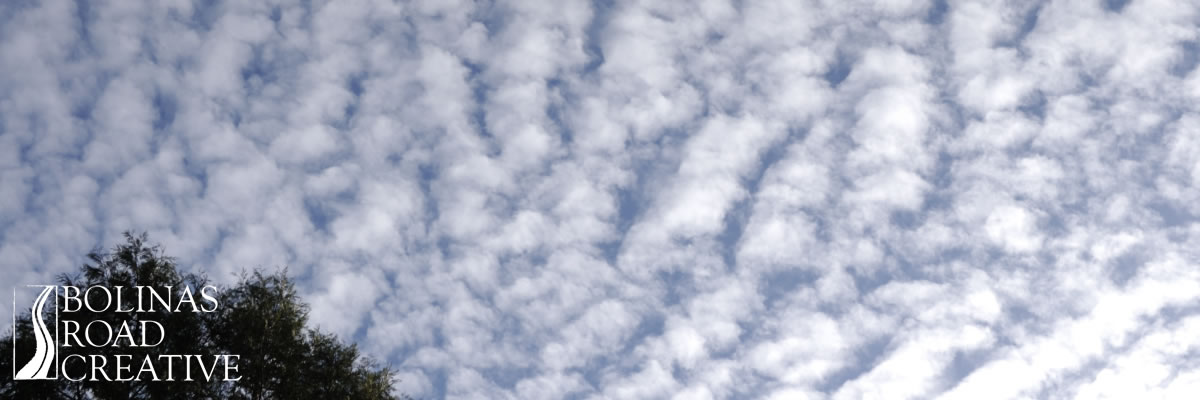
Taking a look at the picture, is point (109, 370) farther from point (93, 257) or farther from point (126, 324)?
point (93, 257)

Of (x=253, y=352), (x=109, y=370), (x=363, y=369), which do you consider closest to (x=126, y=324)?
(x=109, y=370)

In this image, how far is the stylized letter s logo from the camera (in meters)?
28.0

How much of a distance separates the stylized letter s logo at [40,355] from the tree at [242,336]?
438 mm

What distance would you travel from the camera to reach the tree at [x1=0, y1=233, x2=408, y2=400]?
97.9 feet

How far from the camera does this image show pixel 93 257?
30484 millimetres

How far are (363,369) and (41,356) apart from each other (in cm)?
878

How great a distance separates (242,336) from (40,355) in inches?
210

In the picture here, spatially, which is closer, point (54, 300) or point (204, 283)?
point (54, 300)

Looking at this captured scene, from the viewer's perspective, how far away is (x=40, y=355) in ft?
93.1

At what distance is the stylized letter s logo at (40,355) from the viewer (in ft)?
91.9

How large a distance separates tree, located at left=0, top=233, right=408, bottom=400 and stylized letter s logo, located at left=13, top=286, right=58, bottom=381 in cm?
44

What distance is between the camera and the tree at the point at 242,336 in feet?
97.9

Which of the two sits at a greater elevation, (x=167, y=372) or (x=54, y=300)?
(x=54, y=300)

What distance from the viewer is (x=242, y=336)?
101 feet
